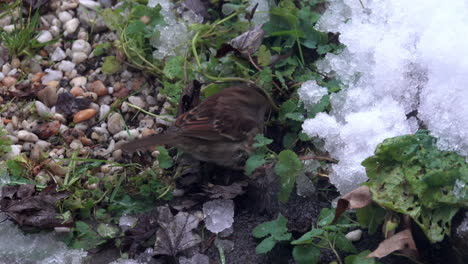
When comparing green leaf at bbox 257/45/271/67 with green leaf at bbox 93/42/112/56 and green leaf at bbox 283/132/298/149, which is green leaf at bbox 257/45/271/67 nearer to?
green leaf at bbox 283/132/298/149

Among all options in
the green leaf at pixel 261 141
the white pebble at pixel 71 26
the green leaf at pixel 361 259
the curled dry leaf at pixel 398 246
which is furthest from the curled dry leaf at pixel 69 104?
the curled dry leaf at pixel 398 246

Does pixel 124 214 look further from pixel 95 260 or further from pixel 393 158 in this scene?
pixel 393 158

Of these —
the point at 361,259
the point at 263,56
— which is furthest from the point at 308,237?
the point at 263,56

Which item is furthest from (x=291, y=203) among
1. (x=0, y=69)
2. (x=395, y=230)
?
(x=0, y=69)

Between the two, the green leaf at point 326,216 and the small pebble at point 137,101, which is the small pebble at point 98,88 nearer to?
the small pebble at point 137,101

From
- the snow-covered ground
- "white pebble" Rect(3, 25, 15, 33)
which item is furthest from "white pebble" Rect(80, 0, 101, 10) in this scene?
the snow-covered ground

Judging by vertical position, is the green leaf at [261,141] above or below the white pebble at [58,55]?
above
